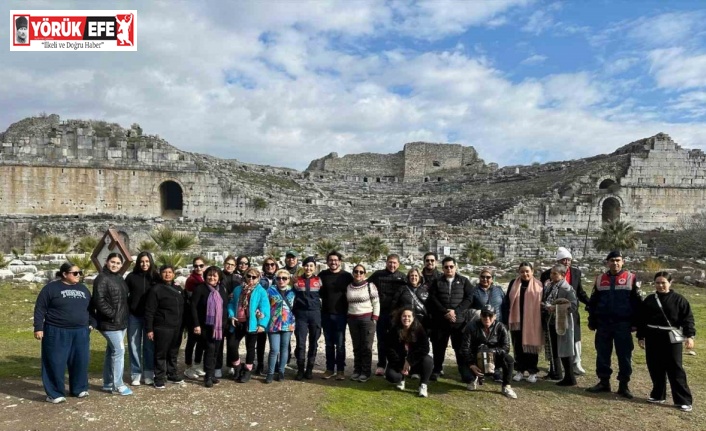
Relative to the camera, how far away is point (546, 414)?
5887mm

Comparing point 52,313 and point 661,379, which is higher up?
point 52,313

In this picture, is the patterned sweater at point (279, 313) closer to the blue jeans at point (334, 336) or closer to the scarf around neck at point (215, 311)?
the blue jeans at point (334, 336)

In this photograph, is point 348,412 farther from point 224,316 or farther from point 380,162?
point 380,162

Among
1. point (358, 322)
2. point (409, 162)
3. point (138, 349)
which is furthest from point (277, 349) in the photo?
point (409, 162)

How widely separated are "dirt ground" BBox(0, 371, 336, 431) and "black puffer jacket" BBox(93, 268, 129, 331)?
895mm

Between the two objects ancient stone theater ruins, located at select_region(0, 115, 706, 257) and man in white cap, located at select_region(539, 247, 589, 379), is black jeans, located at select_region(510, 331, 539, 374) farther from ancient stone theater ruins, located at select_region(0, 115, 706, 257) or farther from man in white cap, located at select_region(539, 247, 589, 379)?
ancient stone theater ruins, located at select_region(0, 115, 706, 257)

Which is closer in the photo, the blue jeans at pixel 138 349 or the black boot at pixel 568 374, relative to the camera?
the blue jeans at pixel 138 349

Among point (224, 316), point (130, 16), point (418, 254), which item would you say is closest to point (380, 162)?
point (418, 254)

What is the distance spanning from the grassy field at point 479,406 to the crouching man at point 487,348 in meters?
0.24

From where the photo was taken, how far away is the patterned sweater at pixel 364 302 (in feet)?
22.5

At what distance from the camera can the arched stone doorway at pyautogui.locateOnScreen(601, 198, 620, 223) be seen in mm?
31703

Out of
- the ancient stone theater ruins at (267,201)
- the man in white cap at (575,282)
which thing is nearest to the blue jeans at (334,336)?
the man in white cap at (575,282)

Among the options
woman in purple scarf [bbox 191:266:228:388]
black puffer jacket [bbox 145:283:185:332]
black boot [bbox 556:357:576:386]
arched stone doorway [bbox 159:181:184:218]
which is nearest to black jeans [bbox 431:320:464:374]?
black boot [bbox 556:357:576:386]

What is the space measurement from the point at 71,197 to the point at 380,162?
2641 cm
